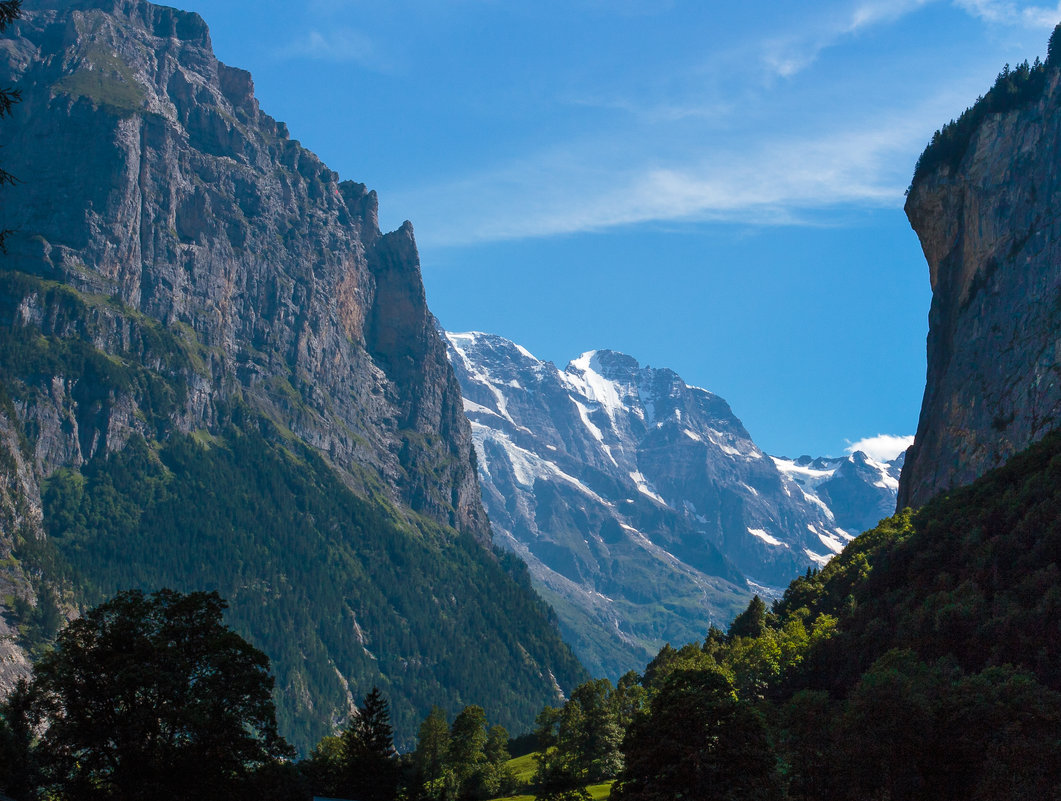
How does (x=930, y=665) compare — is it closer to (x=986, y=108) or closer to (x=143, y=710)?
(x=143, y=710)

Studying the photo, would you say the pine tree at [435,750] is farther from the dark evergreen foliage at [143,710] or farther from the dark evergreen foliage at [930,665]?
the dark evergreen foliage at [143,710]

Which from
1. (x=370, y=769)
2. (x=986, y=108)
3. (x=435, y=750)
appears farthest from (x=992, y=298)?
(x=370, y=769)

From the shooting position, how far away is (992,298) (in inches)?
6245

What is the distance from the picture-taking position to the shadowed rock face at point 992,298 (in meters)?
141

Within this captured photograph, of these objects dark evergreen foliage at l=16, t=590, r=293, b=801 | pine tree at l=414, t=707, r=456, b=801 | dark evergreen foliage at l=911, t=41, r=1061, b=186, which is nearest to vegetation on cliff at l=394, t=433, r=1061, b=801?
pine tree at l=414, t=707, r=456, b=801

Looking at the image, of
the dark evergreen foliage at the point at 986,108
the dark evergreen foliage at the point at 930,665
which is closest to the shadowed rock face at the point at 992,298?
the dark evergreen foliage at the point at 986,108

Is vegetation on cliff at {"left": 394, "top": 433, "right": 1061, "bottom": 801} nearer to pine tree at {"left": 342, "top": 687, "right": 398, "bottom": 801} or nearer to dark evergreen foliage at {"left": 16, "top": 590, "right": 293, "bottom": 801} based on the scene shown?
pine tree at {"left": 342, "top": 687, "right": 398, "bottom": 801}

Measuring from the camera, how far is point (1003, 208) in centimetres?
16050

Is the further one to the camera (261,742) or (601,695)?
(601,695)

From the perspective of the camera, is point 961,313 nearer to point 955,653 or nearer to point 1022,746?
point 955,653

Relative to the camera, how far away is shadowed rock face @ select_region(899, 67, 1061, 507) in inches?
5556

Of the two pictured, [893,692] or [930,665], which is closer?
[893,692]

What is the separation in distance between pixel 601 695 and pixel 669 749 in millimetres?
76483

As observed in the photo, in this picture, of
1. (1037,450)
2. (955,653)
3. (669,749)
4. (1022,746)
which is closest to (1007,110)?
(1037,450)
